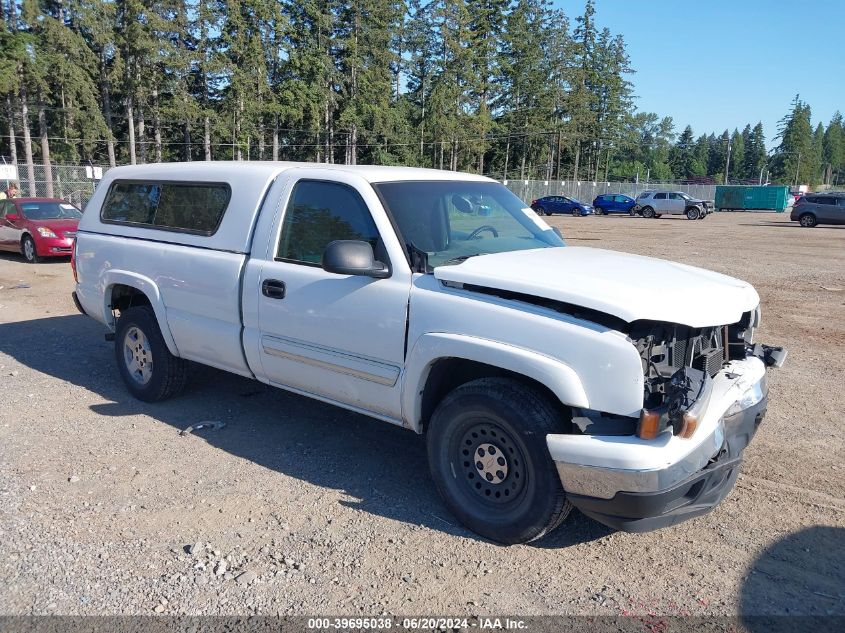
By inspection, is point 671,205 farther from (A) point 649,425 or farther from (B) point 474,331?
(A) point 649,425

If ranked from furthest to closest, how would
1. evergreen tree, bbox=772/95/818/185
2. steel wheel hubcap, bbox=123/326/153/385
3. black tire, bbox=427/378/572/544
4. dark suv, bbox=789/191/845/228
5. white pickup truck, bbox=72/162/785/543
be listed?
evergreen tree, bbox=772/95/818/185 → dark suv, bbox=789/191/845/228 → steel wheel hubcap, bbox=123/326/153/385 → black tire, bbox=427/378/572/544 → white pickup truck, bbox=72/162/785/543

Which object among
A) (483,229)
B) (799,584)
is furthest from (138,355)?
(799,584)

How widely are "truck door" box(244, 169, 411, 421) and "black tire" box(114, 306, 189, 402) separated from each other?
1.26 meters

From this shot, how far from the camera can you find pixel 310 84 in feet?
192

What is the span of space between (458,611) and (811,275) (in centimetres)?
1473

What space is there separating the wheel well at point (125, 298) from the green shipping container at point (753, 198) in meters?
59.1

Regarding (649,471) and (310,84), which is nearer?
(649,471)

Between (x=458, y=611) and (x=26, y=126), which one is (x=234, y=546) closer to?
(x=458, y=611)

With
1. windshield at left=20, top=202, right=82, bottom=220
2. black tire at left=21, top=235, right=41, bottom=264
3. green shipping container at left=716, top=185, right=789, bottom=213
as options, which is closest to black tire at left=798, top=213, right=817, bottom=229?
green shipping container at left=716, top=185, right=789, bottom=213

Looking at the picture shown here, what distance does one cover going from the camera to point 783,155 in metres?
130

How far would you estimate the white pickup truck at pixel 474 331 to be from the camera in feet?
10.5

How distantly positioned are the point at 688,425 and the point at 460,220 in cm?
213

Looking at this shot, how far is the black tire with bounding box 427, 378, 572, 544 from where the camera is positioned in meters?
3.41

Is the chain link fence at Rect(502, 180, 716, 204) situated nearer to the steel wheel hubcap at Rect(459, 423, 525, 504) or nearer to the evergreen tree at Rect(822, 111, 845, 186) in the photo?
the steel wheel hubcap at Rect(459, 423, 525, 504)
